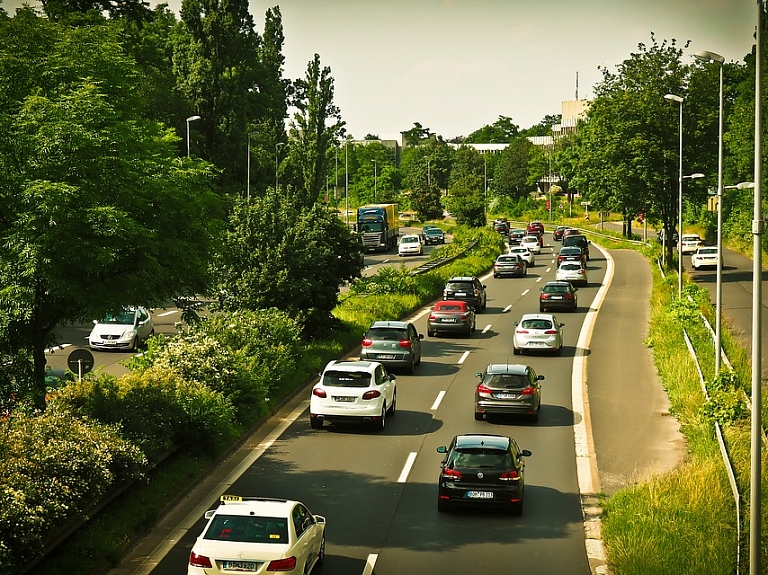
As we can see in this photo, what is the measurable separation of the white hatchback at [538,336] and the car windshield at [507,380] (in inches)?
393

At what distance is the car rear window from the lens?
32438 mm

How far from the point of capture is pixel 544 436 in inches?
984

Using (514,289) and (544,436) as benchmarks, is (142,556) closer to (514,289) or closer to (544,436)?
(544,436)

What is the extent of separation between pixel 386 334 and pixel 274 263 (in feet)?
14.0

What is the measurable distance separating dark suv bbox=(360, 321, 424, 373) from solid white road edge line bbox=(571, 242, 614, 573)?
532cm

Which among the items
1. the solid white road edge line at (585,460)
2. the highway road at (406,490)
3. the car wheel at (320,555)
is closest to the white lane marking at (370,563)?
the highway road at (406,490)

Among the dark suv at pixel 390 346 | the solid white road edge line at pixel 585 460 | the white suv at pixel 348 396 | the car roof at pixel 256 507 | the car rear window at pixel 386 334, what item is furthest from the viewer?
the car rear window at pixel 386 334

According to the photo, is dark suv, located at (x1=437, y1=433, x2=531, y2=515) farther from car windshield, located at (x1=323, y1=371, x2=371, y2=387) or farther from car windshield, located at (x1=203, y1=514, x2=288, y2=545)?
car windshield, located at (x1=323, y1=371, x2=371, y2=387)

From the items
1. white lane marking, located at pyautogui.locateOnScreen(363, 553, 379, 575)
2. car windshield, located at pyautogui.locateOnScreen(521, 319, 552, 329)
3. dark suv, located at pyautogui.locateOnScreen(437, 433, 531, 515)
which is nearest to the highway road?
white lane marking, located at pyautogui.locateOnScreen(363, 553, 379, 575)

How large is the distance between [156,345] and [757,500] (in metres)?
16.1

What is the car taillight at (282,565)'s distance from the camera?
13.1 metres

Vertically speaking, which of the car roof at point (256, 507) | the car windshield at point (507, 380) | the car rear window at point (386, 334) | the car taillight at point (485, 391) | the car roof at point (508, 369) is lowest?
the car taillight at point (485, 391)

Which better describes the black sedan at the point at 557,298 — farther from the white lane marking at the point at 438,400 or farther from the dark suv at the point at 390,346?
the white lane marking at the point at 438,400

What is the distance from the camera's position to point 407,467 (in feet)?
71.7
